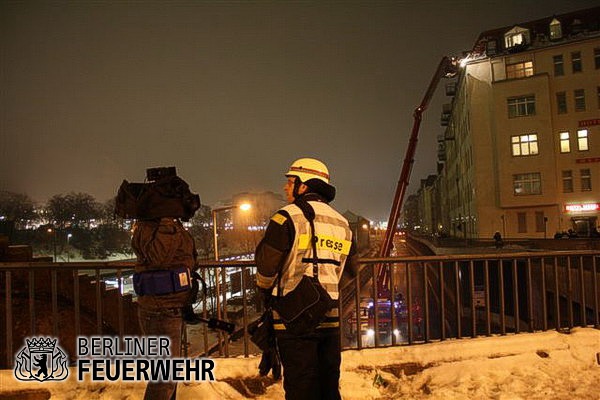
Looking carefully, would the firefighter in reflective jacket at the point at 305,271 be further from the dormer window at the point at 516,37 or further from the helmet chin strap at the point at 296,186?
the dormer window at the point at 516,37

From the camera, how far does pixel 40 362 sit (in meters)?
4.41

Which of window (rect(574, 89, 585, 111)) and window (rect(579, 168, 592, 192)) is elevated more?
window (rect(574, 89, 585, 111))

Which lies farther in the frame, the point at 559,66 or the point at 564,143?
the point at 559,66

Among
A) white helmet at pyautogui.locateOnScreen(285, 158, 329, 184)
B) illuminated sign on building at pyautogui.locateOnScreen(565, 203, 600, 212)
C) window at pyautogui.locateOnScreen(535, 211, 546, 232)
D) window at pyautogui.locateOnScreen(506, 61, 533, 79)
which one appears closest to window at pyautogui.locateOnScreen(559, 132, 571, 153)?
illuminated sign on building at pyautogui.locateOnScreen(565, 203, 600, 212)

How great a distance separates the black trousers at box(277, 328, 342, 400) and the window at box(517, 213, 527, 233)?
4222cm

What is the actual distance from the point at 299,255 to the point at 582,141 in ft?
146

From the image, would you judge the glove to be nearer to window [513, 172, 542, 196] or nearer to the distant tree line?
window [513, 172, 542, 196]

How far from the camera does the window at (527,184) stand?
39281mm

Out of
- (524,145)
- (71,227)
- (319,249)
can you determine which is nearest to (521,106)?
(524,145)

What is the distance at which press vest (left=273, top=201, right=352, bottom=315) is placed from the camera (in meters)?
3.00

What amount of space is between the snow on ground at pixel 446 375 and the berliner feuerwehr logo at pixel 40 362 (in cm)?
7

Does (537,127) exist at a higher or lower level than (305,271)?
higher

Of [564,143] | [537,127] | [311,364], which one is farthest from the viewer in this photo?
[537,127]

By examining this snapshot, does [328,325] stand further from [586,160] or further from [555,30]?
[555,30]
